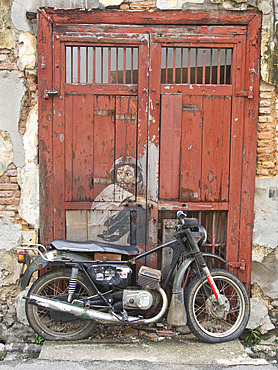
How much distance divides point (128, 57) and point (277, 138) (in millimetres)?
1849

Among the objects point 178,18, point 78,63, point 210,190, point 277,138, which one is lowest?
point 210,190

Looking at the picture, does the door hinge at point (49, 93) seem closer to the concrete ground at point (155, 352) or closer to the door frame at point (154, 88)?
the door frame at point (154, 88)

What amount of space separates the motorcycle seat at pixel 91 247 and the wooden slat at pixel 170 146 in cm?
70

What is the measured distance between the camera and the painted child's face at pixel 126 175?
3.90m

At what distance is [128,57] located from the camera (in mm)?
3898

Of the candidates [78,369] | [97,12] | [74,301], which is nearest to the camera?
[78,369]

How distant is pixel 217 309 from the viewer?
3.63 m

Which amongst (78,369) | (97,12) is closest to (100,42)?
(97,12)

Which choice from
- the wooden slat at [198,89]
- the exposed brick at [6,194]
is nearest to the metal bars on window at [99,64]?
the wooden slat at [198,89]

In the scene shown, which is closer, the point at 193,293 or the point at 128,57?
the point at 193,293

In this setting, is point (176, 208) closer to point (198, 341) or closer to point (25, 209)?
point (198, 341)

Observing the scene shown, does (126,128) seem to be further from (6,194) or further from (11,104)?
(6,194)

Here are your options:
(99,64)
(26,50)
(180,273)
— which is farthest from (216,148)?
(26,50)

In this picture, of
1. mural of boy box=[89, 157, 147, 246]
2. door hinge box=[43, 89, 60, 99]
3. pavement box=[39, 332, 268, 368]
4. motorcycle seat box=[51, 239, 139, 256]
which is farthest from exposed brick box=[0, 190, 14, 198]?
pavement box=[39, 332, 268, 368]
